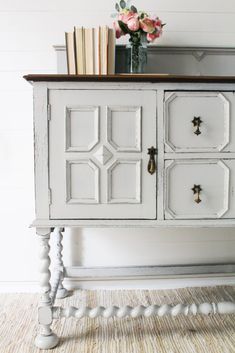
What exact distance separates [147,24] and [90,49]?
259 mm

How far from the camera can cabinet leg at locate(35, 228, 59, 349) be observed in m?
1.47

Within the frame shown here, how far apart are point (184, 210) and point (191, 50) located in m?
0.87

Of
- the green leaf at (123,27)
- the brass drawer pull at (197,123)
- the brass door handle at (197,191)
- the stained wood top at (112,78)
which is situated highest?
the green leaf at (123,27)

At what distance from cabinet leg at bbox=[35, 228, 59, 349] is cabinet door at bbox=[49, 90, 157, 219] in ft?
0.35

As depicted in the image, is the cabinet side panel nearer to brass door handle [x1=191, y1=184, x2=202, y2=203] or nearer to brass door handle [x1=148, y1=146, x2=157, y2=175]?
brass door handle [x1=148, y1=146, x2=157, y2=175]

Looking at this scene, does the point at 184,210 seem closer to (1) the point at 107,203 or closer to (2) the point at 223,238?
(1) the point at 107,203

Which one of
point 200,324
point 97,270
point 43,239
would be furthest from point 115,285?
point 43,239

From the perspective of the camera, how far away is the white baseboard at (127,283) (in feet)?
6.53

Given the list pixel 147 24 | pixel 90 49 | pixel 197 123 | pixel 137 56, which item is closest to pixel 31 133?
pixel 90 49

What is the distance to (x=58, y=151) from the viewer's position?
1403mm

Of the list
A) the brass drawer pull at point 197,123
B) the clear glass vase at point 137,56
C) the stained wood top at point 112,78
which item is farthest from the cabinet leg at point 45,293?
the clear glass vase at point 137,56

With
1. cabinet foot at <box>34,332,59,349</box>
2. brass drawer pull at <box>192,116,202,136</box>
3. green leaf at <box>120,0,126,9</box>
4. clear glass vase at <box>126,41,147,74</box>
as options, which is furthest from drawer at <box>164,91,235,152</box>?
cabinet foot at <box>34,332,59,349</box>

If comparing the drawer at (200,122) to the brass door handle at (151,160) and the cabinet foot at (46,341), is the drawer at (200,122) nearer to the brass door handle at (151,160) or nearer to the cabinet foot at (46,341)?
the brass door handle at (151,160)

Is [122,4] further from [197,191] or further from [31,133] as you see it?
[197,191]
